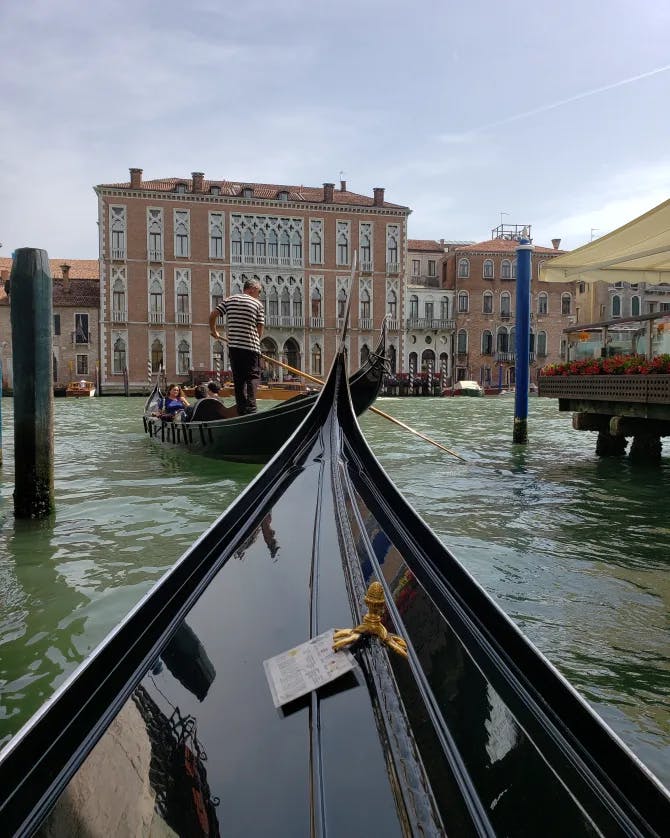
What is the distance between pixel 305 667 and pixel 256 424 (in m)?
2.78

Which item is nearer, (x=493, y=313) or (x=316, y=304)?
(x=316, y=304)

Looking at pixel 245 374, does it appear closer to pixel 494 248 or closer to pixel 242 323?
pixel 242 323

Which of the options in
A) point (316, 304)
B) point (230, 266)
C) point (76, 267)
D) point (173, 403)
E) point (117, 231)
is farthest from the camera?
point (76, 267)

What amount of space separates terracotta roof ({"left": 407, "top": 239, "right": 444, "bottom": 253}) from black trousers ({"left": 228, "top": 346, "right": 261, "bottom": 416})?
19.6 meters

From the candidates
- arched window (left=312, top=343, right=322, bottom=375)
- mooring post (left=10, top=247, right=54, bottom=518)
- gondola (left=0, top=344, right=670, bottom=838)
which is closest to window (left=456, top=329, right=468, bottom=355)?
arched window (left=312, top=343, right=322, bottom=375)

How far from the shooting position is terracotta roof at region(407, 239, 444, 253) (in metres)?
22.6

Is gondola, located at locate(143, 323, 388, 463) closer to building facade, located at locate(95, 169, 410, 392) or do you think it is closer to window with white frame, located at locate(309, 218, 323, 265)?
Result: building facade, located at locate(95, 169, 410, 392)

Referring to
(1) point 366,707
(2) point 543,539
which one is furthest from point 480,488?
(1) point 366,707

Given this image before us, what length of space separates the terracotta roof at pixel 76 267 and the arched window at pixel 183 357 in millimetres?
4078

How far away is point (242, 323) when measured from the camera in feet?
12.0

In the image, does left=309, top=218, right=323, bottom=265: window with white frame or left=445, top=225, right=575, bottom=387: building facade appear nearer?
left=309, top=218, right=323, bottom=265: window with white frame

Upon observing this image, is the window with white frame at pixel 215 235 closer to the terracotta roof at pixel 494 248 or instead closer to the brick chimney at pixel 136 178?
the brick chimney at pixel 136 178

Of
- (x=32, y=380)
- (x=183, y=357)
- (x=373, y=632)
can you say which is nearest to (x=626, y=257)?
(x=32, y=380)

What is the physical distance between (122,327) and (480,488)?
1605cm
